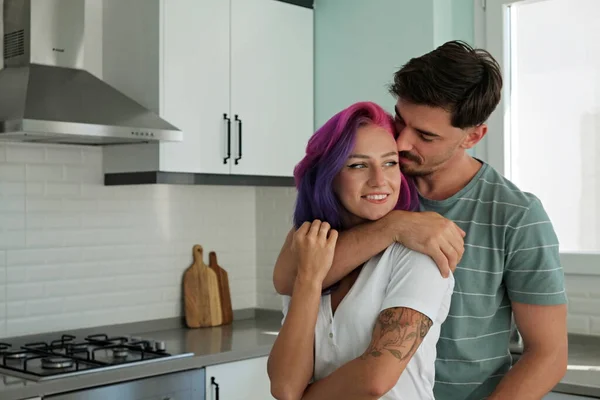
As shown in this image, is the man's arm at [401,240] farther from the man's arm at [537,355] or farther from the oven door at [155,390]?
the oven door at [155,390]

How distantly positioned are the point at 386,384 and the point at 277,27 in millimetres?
2678

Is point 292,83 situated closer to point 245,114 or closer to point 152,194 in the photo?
point 245,114

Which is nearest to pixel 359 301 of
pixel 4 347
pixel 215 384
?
pixel 215 384

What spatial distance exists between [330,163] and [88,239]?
2.25m

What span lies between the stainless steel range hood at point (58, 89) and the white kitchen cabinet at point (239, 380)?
928 millimetres

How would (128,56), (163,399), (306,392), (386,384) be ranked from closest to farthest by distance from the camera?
1. (386,384)
2. (306,392)
3. (163,399)
4. (128,56)

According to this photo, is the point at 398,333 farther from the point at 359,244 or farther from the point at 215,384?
the point at 215,384

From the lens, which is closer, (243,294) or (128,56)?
(128,56)

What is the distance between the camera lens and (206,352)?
345cm

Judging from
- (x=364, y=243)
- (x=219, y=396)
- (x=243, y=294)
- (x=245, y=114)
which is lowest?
(x=219, y=396)

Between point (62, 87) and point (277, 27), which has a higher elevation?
point (277, 27)

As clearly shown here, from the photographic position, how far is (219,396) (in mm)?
3420

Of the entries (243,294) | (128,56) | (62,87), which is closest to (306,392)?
(62,87)

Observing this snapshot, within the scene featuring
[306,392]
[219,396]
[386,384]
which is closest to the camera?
[386,384]
